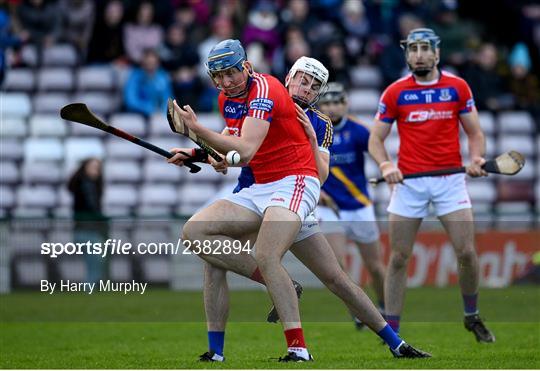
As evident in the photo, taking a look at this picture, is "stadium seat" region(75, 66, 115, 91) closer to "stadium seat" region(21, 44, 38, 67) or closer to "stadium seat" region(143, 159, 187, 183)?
"stadium seat" region(21, 44, 38, 67)

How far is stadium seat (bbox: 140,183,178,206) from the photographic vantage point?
18.4 metres

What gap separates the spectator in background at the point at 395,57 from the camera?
1944cm

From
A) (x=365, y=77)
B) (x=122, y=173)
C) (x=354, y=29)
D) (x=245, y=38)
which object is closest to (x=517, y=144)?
(x=365, y=77)

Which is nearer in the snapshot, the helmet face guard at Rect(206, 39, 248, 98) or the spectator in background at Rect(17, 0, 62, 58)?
the helmet face guard at Rect(206, 39, 248, 98)

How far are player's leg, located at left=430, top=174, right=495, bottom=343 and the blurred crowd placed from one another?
825cm

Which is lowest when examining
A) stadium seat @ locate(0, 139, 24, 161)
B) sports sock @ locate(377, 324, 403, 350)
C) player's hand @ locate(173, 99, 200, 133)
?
stadium seat @ locate(0, 139, 24, 161)

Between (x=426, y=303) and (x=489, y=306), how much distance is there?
90cm

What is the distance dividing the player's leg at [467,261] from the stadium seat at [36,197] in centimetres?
872

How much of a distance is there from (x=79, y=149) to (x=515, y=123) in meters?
6.52

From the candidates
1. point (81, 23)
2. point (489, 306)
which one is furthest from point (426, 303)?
point (81, 23)

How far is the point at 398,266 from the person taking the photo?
36.0ft

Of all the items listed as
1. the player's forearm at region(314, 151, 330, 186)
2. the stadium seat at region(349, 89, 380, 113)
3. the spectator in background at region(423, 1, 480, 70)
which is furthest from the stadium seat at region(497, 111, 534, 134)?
the player's forearm at region(314, 151, 330, 186)

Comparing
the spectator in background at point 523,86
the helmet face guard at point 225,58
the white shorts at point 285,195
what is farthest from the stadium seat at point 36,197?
the helmet face guard at point 225,58

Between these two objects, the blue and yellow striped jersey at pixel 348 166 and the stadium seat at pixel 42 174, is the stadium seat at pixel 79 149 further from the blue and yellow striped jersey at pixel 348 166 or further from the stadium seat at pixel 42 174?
the blue and yellow striped jersey at pixel 348 166
